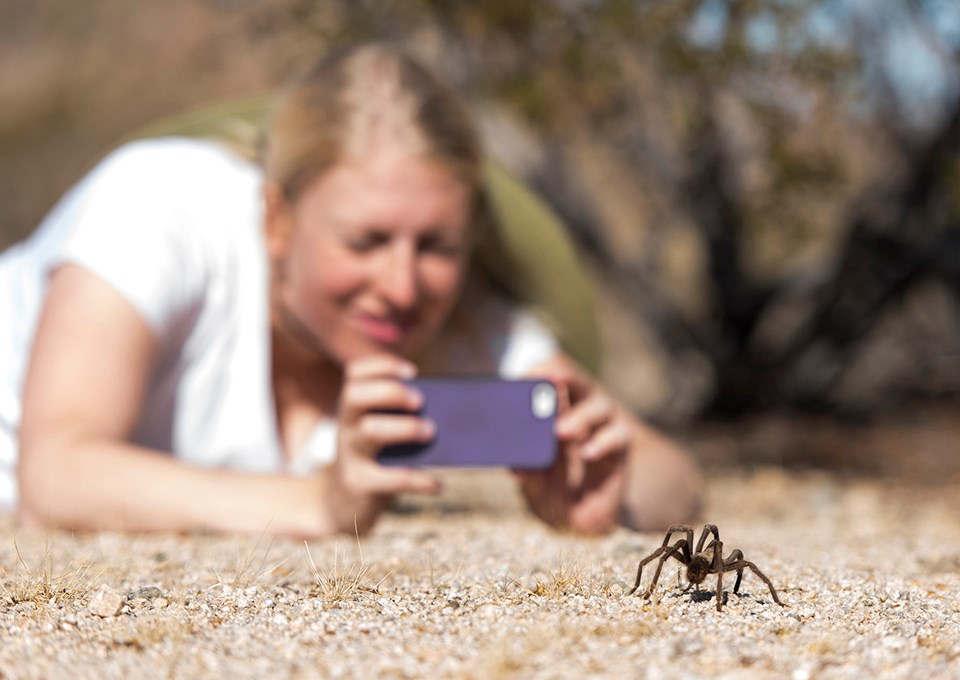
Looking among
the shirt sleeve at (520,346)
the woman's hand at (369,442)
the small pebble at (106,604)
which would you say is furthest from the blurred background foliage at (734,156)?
the small pebble at (106,604)

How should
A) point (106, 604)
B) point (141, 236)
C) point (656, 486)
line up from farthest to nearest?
point (656, 486)
point (141, 236)
point (106, 604)

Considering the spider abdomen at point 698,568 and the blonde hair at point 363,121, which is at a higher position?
the blonde hair at point 363,121

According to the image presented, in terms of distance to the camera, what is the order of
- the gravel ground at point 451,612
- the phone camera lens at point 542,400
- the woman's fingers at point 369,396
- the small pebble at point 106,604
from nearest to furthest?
the gravel ground at point 451,612, the small pebble at point 106,604, the woman's fingers at point 369,396, the phone camera lens at point 542,400

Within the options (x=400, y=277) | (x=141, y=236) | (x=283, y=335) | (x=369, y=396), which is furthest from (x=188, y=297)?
(x=369, y=396)

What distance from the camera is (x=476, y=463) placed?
2.73 meters

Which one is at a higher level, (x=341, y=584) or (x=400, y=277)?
(x=400, y=277)

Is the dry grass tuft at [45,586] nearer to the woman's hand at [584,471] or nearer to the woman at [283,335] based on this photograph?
the woman at [283,335]

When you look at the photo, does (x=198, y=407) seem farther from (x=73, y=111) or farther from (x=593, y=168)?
(x=73, y=111)

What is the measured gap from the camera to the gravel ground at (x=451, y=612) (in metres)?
1.43

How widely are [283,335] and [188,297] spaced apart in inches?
18.7

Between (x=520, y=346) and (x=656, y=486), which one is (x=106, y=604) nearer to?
(x=656, y=486)

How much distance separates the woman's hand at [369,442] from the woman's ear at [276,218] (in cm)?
70

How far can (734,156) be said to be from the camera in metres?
6.43

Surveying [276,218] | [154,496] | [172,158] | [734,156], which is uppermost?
[734,156]
